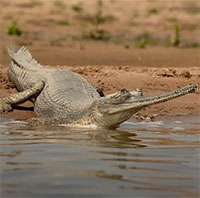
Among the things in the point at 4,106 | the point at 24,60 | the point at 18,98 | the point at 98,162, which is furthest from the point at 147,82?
the point at 98,162

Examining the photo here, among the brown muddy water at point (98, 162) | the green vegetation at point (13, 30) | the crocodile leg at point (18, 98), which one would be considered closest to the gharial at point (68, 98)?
the crocodile leg at point (18, 98)

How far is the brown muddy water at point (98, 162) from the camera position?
3.80m

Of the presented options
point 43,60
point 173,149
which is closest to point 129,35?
point 43,60

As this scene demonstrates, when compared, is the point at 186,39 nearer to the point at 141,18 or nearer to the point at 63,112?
the point at 141,18

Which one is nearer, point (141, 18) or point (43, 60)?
point (43, 60)

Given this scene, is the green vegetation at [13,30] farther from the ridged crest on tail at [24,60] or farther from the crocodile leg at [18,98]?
the crocodile leg at [18,98]

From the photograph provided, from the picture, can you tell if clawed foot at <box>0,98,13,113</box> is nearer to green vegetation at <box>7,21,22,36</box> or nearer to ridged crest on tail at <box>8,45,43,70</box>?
ridged crest on tail at <box>8,45,43,70</box>

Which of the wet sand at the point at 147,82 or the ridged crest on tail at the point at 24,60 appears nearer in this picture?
the wet sand at the point at 147,82

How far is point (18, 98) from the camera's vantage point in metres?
7.89

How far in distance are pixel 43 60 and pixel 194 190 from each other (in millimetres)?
8785

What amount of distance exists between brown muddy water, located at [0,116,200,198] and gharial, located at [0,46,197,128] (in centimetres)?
23

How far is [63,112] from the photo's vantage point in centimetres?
712

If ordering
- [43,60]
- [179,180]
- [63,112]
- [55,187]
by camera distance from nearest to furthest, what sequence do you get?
[55,187], [179,180], [63,112], [43,60]

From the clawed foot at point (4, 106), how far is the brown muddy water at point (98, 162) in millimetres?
1163
